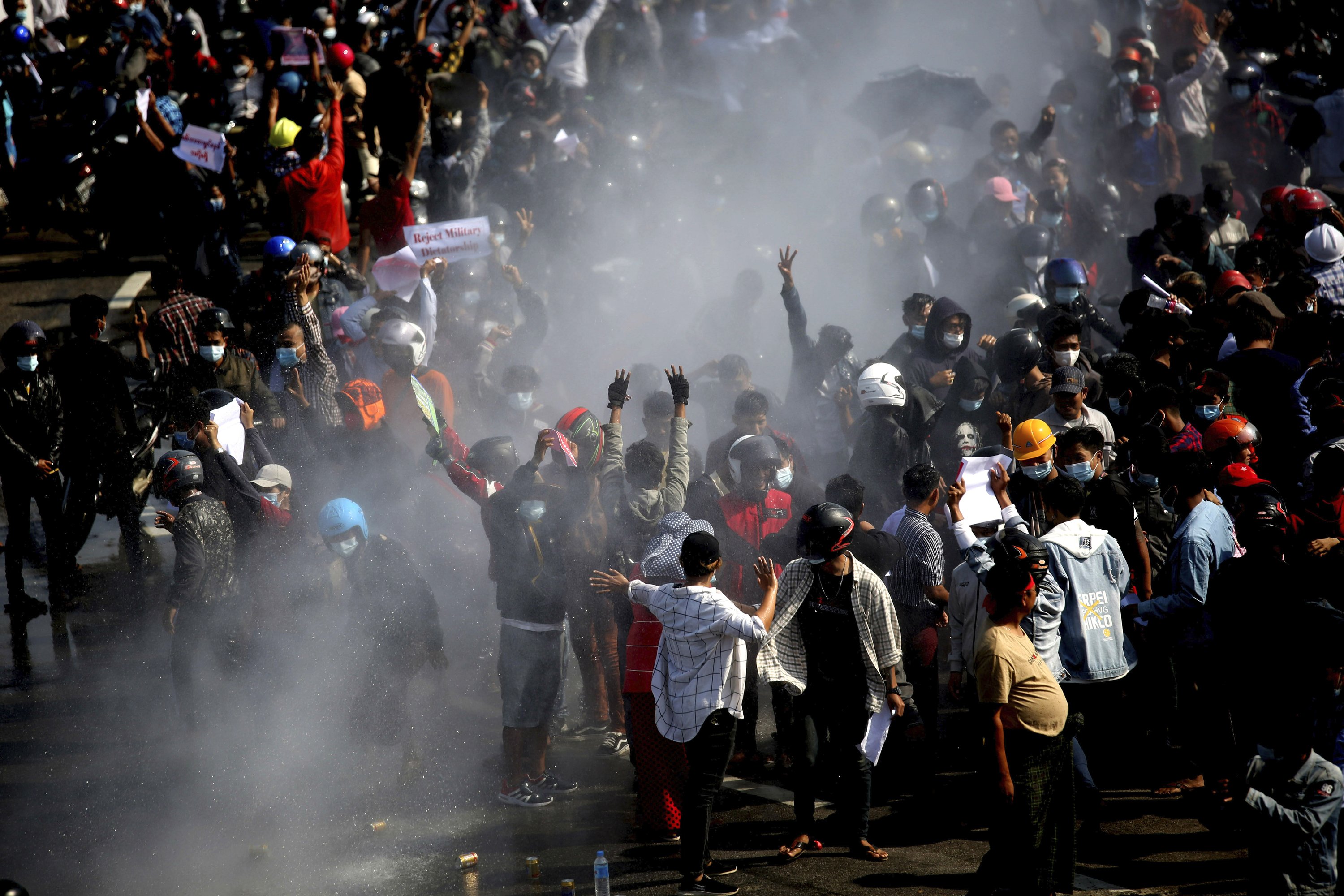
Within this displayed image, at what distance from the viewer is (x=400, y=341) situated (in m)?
8.41

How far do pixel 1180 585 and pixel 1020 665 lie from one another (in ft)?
4.18

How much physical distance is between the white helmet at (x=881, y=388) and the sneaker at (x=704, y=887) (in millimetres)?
3591

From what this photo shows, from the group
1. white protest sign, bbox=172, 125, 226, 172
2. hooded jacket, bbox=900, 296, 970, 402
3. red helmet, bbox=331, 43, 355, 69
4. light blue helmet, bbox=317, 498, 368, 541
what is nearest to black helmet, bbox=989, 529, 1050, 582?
hooded jacket, bbox=900, 296, 970, 402

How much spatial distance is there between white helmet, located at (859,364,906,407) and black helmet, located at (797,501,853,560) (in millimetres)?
2471

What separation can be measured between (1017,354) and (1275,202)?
→ 3283 mm

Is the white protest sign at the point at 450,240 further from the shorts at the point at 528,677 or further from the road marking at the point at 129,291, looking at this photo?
the shorts at the point at 528,677

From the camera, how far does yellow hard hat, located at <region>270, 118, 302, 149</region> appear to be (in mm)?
10617

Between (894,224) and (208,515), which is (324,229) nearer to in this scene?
(208,515)

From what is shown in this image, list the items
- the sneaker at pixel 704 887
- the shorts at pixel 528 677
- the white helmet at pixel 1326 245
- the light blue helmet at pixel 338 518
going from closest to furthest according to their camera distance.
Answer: the sneaker at pixel 704 887, the shorts at pixel 528 677, the light blue helmet at pixel 338 518, the white helmet at pixel 1326 245

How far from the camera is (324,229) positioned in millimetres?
10383

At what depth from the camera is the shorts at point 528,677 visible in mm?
6250

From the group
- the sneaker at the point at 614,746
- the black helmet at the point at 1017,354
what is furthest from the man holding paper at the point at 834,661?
the black helmet at the point at 1017,354

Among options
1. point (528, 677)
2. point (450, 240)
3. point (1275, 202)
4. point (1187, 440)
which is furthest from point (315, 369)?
point (1275, 202)

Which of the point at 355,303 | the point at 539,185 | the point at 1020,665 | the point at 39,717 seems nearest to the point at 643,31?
the point at 539,185
